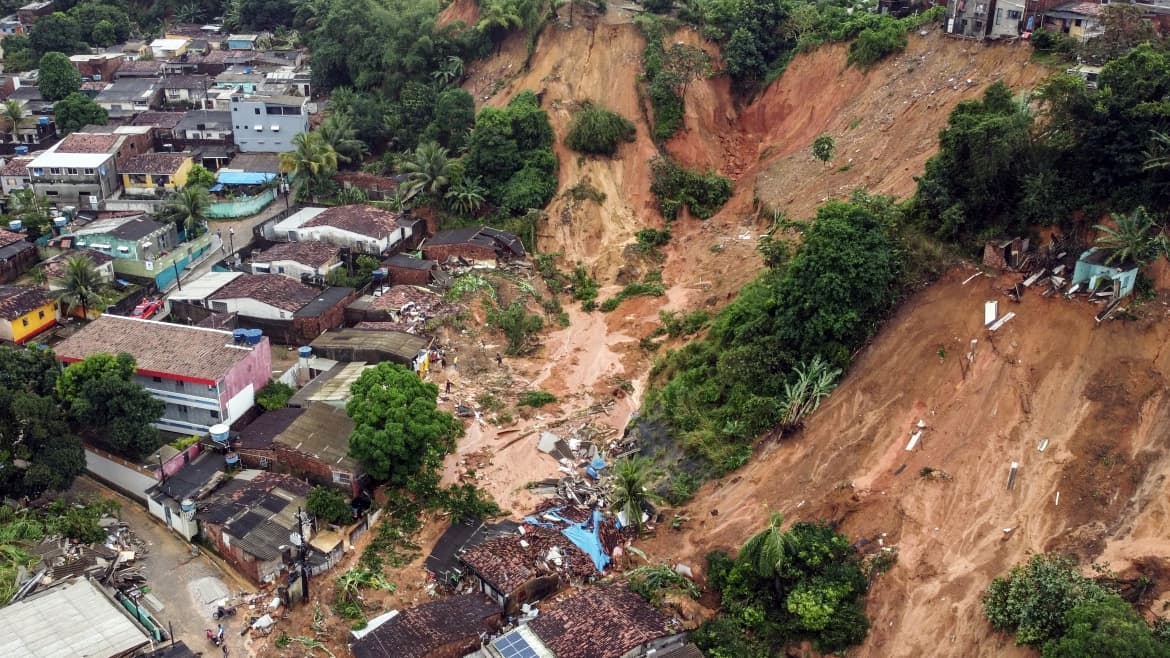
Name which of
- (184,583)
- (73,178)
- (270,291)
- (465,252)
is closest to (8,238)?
(73,178)

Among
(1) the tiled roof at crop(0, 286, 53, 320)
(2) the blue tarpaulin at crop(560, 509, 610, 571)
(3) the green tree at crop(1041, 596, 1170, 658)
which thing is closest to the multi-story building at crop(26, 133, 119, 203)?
(1) the tiled roof at crop(0, 286, 53, 320)

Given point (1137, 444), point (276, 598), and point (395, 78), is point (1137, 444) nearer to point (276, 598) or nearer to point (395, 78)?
point (276, 598)

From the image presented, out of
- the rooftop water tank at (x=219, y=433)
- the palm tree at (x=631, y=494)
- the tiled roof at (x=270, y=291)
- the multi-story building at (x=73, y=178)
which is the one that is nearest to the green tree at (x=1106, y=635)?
the palm tree at (x=631, y=494)

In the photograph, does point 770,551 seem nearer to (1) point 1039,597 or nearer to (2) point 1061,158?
(1) point 1039,597

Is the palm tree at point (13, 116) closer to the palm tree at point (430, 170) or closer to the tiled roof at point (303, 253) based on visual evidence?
the tiled roof at point (303, 253)

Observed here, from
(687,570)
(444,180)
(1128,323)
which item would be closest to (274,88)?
(444,180)

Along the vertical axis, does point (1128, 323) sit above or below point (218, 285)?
above

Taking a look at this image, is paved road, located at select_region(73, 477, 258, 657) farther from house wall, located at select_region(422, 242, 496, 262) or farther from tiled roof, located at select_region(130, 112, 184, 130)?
tiled roof, located at select_region(130, 112, 184, 130)
